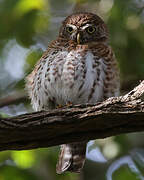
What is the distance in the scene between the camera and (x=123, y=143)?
18.6ft

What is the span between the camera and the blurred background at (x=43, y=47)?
17.5 feet

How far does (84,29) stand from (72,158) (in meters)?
1.36

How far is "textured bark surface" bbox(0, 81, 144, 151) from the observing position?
3203 millimetres

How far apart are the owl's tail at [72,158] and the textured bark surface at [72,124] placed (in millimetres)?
1456

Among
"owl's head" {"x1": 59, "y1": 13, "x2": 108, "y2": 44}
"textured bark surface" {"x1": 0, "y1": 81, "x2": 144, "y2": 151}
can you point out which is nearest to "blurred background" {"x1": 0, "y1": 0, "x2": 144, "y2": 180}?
"owl's head" {"x1": 59, "y1": 13, "x2": 108, "y2": 44}

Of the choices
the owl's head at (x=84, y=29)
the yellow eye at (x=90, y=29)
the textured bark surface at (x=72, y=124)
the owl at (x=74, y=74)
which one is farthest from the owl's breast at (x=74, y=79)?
the textured bark surface at (x=72, y=124)

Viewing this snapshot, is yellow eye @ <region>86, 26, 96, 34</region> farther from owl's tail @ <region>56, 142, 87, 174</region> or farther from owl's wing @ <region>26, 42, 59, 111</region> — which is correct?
owl's tail @ <region>56, 142, 87, 174</region>

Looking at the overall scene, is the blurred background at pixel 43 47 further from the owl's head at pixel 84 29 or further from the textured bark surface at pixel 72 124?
the textured bark surface at pixel 72 124

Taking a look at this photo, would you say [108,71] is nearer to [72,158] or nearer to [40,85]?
[40,85]

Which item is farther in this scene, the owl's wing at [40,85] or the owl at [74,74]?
the owl's wing at [40,85]

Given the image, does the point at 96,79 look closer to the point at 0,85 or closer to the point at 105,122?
the point at 105,122

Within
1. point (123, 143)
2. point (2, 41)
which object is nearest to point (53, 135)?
point (123, 143)

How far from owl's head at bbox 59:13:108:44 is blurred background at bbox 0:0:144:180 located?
1.44 ft

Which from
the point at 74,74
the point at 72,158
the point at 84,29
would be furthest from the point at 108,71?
the point at 72,158
